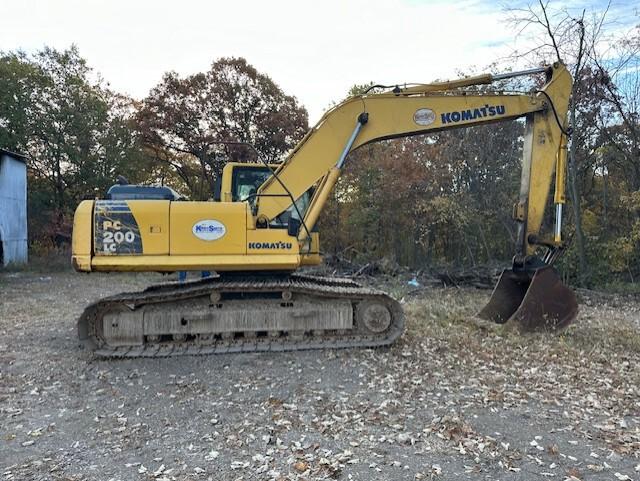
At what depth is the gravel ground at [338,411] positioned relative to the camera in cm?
338

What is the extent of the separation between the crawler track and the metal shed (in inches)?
512

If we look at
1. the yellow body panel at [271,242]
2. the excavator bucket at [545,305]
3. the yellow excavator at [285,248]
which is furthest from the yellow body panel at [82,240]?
the excavator bucket at [545,305]

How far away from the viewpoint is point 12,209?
55.9 ft

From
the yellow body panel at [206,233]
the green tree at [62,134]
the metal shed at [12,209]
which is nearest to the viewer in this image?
the yellow body panel at [206,233]

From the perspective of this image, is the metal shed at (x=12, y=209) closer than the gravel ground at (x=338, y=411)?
No

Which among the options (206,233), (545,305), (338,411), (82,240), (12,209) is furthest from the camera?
(12,209)

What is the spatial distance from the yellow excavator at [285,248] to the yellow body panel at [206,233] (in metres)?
0.01

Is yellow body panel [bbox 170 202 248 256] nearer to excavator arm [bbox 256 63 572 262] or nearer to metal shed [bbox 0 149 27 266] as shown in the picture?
excavator arm [bbox 256 63 572 262]

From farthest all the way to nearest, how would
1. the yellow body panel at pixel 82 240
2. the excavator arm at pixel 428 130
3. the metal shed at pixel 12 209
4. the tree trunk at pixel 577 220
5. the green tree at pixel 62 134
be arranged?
the green tree at pixel 62 134, the metal shed at pixel 12 209, the tree trunk at pixel 577 220, the excavator arm at pixel 428 130, the yellow body panel at pixel 82 240

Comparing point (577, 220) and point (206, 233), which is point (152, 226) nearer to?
point (206, 233)

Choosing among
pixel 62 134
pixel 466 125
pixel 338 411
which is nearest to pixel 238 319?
pixel 338 411

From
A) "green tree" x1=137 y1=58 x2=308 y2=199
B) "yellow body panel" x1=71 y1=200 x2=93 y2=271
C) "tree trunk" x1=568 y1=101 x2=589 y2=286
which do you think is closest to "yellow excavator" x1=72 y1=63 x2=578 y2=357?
"yellow body panel" x1=71 y1=200 x2=93 y2=271

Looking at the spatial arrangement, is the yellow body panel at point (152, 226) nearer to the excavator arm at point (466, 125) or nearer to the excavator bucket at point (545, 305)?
the excavator arm at point (466, 125)

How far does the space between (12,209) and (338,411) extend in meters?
16.7
